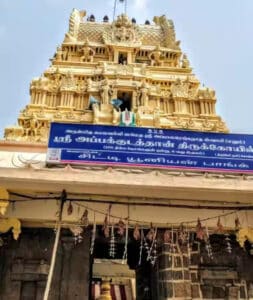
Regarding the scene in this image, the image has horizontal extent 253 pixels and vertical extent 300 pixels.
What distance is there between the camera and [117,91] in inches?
760

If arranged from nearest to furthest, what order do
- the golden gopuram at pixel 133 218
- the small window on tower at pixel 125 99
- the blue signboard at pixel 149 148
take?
the golden gopuram at pixel 133 218, the blue signboard at pixel 149 148, the small window on tower at pixel 125 99

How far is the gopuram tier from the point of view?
57.4 feet

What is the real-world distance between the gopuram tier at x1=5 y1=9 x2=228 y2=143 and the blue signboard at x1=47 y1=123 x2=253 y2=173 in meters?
8.45

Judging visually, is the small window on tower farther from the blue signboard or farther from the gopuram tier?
the blue signboard

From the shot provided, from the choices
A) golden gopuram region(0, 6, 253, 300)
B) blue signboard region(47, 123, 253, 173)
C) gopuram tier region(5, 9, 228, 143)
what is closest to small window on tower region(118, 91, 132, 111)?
gopuram tier region(5, 9, 228, 143)

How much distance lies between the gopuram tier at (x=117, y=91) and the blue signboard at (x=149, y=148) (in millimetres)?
8455

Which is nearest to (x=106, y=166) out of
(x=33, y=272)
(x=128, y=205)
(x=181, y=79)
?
(x=128, y=205)

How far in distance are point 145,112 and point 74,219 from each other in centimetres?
1218

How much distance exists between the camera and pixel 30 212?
667cm

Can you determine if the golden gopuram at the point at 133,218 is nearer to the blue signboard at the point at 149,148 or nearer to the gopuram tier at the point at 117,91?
the blue signboard at the point at 149,148

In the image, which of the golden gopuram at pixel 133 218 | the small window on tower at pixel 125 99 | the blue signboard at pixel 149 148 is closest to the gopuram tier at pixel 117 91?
the small window on tower at pixel 125 99

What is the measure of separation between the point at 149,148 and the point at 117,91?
12.7 metres

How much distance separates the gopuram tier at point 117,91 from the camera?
1748 centimetres

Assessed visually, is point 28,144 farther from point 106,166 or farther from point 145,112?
point 145,112
